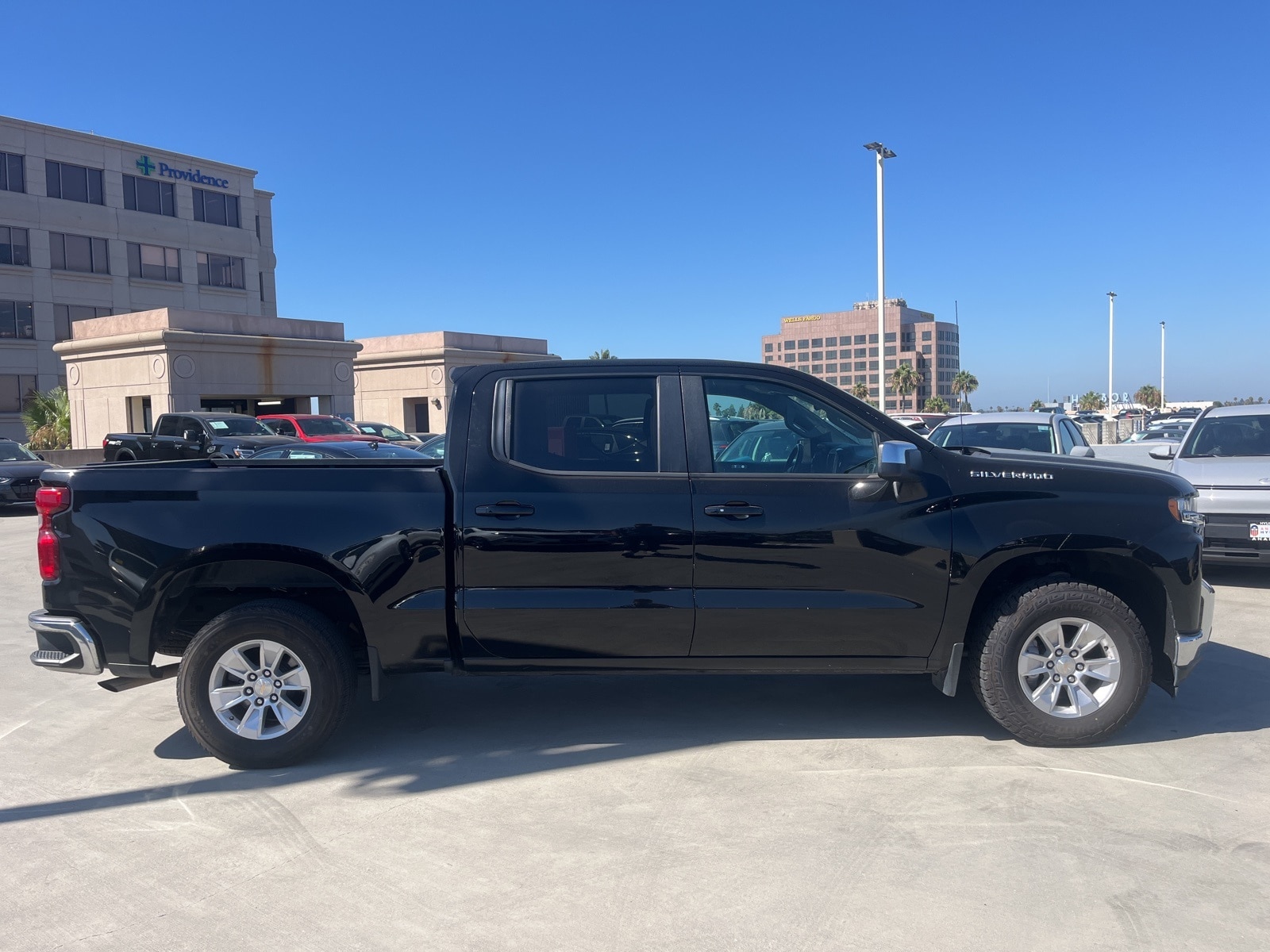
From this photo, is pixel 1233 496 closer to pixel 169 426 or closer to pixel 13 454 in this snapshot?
pixel 13 454

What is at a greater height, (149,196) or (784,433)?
(149,196)

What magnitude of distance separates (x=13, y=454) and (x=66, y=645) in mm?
17764

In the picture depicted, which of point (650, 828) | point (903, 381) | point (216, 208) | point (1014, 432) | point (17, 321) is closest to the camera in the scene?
point (650, 828)

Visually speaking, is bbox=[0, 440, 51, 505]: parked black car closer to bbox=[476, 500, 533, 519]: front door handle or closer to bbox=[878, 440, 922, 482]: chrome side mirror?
bbox=[476, 500, 533, 519]: front door handle

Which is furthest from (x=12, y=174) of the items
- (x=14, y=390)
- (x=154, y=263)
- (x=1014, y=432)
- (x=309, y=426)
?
(x=1014, y=432)

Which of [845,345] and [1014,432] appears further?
[845,345]

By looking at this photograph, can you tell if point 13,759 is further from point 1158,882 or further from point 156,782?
point 1158,882

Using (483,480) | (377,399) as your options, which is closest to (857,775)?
(483,480)

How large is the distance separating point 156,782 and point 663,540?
2.71m

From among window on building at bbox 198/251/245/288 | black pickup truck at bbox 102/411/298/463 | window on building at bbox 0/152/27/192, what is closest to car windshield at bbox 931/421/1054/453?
black pickup truck at bbox 102/411/298/463

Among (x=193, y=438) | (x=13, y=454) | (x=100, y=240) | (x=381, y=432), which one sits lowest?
(x=13, y=454)

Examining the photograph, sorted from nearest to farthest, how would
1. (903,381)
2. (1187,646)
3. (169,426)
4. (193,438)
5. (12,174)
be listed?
(1187,646) < (193,438) < (169,426) < (12,174) < (903,381)

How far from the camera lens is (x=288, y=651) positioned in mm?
4766

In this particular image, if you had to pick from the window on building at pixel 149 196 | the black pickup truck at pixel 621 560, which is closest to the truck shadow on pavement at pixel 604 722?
the black pickup truck at pixel 621 560
